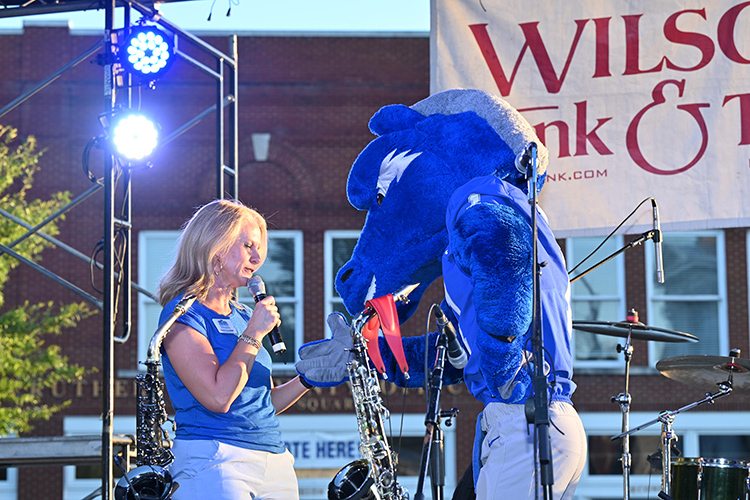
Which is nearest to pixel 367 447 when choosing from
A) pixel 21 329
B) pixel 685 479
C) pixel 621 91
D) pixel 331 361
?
pixel 331 361

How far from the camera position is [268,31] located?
1403 centimetres

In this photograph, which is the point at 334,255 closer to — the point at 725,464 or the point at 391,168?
the point at 725,464

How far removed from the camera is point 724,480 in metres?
5.74

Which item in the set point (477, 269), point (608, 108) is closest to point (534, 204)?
point (477, 269)

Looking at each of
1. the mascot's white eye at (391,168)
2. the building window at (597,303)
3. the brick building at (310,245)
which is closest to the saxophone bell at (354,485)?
the mascot's white eye at (391,168)

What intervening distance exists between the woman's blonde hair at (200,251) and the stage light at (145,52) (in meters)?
3.02

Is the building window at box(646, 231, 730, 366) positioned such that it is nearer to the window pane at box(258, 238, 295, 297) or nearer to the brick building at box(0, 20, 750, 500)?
the brick building at box(0, 20, 750, 500)

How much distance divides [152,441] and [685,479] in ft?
12.9

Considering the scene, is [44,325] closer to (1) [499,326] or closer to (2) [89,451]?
(2) [89,451]

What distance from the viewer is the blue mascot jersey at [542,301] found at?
3.07 m

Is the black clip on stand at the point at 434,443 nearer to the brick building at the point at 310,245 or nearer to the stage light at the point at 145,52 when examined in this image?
the stage light at the point at 145,52

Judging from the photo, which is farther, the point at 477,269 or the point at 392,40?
the point at 392,40

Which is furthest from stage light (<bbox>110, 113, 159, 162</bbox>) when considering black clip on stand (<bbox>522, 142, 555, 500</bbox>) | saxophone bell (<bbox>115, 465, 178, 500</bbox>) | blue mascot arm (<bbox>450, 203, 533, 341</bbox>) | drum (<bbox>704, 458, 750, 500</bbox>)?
drum (<bbox>704, 458, 750, 500</bbox>)

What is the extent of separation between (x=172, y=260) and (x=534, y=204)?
1406 millimetres
